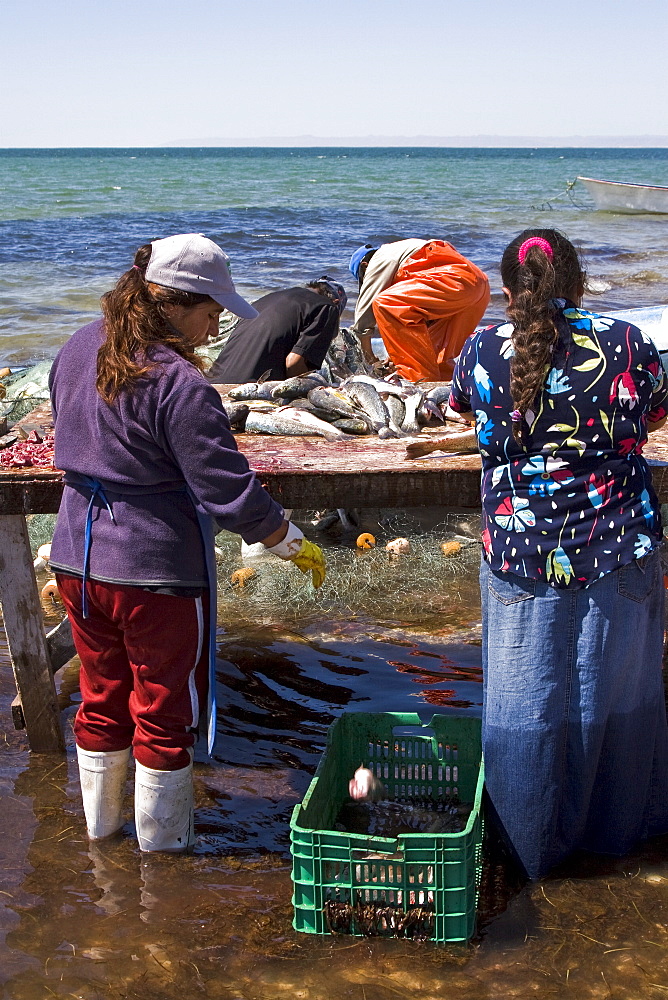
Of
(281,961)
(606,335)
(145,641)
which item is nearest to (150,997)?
(281,961)

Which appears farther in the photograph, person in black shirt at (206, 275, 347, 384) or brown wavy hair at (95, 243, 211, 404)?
person in black shirt at (206, 275, 347, 384)

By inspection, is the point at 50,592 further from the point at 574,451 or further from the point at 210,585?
the point at 574,451

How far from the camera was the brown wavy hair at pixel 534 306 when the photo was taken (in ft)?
8.25

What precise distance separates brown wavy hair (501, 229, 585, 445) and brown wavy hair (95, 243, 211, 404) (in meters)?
0.89

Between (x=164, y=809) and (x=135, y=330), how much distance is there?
1.51m

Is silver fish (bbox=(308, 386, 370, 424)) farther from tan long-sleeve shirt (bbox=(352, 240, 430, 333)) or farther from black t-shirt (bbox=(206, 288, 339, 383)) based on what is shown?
tan long-sleeve shirt (bbox=(352, 240, 430, 333))

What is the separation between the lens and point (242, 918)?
2971 mm

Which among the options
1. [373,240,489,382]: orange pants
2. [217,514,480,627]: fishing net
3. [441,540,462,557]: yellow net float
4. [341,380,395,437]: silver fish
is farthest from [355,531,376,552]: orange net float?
[341,380,395,437]: silver fish

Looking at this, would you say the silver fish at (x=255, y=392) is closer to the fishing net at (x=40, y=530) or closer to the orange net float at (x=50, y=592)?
the orange net float at (x=50, y=592)

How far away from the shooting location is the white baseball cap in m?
2.70

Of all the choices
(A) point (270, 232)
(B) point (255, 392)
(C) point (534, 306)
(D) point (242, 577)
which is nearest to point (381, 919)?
(C) point (534, 306)

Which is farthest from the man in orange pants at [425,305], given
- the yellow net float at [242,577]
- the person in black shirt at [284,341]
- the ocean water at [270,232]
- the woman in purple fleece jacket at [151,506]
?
the woman in purple fleece jacket at [151,506]

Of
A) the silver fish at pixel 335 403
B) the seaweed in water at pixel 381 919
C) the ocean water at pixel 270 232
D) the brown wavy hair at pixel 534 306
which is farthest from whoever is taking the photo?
the ocean water at pixel 270 232

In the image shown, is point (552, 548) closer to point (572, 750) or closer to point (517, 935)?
point (572, 750)
